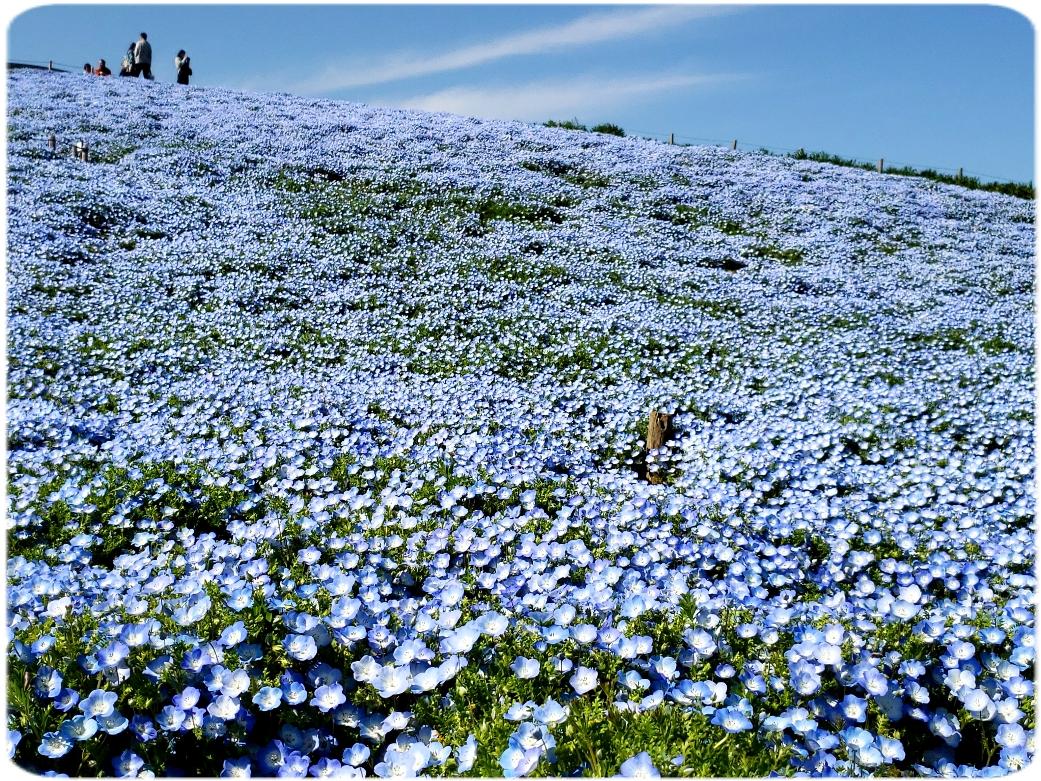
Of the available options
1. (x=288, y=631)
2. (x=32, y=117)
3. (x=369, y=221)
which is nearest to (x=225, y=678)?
(x=288, y=631)

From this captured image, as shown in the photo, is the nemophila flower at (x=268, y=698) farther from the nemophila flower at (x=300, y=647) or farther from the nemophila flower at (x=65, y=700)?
the nemophila flower at (x=65, y=700)

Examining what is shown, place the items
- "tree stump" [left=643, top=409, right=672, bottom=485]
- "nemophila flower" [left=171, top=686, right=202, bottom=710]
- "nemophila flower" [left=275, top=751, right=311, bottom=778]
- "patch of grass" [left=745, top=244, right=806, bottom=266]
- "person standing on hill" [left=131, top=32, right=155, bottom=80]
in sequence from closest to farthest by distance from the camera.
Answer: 1. "nemophila flower" [left=275, top=751, right=311, bottom=778]
2. "nemophila flower" [left=171, top=686, right=202, bottom=710]
3. "tree stump" [left=643, top=409, right=672, bottom=485]
4. "patch of grass" [left=745, top=244, right=806, bottom=266]
5. "person standing on hill" [left=131, top=32, right=155, bottom=80]

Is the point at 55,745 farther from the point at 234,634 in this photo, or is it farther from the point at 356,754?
the point at 356,754

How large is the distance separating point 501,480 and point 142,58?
28.6 m

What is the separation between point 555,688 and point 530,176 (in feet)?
52.8

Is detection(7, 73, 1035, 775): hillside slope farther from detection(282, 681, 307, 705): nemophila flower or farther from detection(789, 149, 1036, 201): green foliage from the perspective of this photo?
detection(789, 149, 1036, 201): green foliage

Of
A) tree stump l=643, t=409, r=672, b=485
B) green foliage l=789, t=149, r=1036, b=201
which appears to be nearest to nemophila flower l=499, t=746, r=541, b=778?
tree stump l=643, t=409, r=672, b=485

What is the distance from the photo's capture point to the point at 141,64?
87.4ft

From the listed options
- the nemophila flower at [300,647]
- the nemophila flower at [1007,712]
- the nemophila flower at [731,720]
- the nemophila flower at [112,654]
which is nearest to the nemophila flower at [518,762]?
the nemophila flower at [731,720]

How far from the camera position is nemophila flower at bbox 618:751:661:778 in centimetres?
219

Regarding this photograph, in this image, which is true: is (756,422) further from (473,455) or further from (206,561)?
(206,561)

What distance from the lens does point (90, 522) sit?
473 centimetres

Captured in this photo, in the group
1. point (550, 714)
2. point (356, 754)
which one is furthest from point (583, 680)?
point (356, 754)

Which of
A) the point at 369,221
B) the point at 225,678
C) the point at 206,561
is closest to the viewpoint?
the point at 225,678
